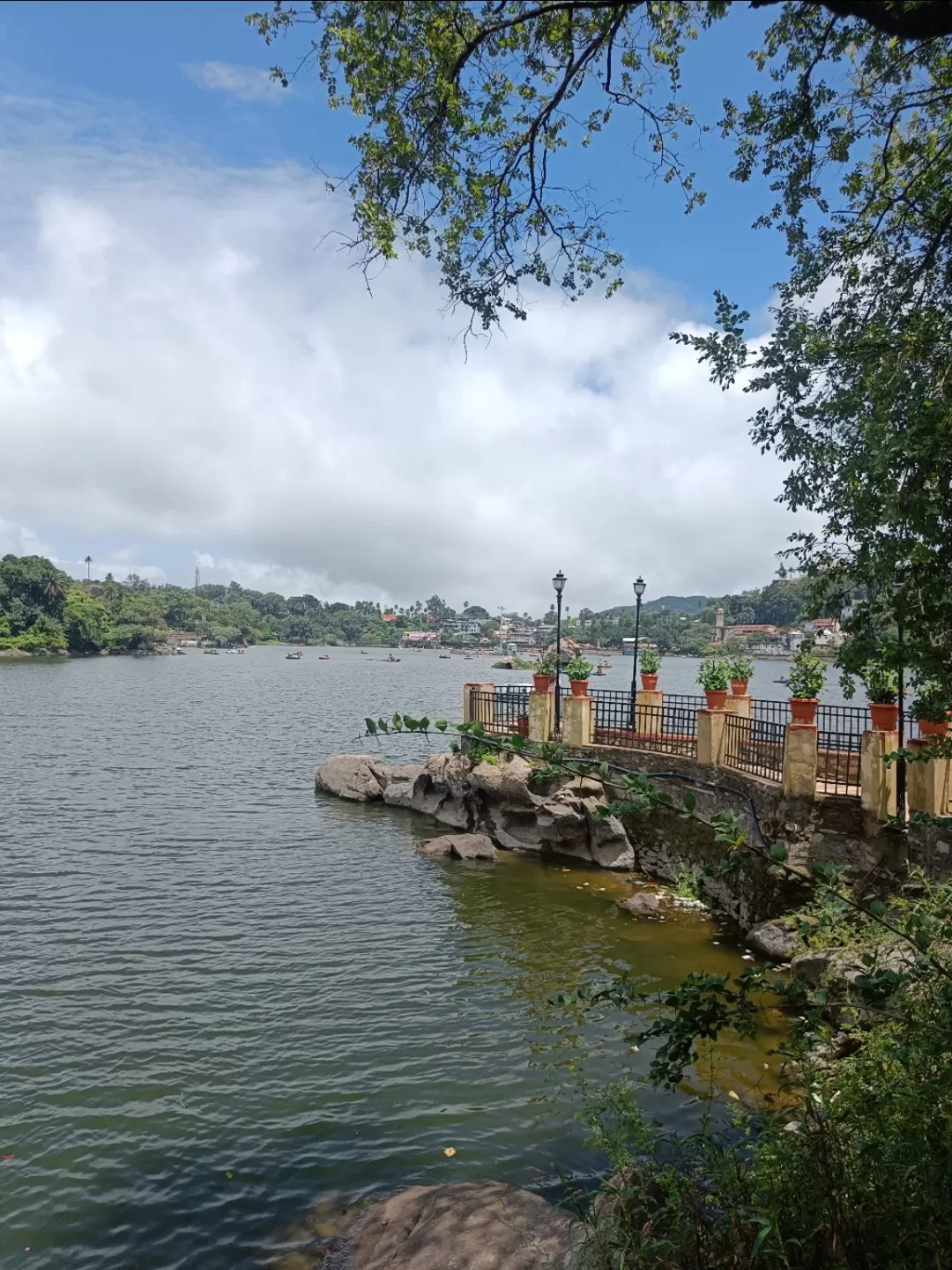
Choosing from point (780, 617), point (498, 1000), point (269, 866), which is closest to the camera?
point (498, 1000)

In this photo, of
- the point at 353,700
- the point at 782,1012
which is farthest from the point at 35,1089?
the point at 353,700

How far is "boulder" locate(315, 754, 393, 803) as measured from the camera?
23205 millimetres

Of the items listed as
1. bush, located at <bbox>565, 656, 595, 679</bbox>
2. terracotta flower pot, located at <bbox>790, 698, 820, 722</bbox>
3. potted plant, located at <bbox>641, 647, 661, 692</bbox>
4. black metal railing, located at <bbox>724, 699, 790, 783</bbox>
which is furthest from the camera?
potted plant, located at <bbox>641, 647, 661, 692</bbox>

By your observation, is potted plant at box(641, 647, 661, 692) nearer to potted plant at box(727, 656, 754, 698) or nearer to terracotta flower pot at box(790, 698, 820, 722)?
potted plant at box(727, 656, 754, 698)

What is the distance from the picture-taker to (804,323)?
655cm

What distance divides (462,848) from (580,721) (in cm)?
370

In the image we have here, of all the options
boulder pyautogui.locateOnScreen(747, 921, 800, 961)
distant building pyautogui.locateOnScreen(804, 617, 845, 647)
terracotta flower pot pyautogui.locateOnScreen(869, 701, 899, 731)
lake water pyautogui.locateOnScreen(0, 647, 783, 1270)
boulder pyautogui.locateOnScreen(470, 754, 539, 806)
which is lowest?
lake water pyautogui.locateOnScreen(0, 647, 783, 1270)

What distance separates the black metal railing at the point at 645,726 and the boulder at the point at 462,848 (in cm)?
323

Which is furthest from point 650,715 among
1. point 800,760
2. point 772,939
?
point 772,939

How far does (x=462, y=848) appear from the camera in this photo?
55.8ft

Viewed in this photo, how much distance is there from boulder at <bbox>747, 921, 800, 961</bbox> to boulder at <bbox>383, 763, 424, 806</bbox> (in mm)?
11515

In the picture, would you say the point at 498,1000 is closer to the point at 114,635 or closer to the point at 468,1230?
the point at 468,1230

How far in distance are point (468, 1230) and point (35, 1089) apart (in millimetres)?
4930

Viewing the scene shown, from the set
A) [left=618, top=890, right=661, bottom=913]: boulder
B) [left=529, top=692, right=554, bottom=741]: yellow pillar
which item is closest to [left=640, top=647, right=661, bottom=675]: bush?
[left=529, top=692, right=554, bottom=741]: yellow pillar
